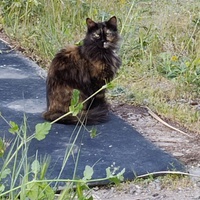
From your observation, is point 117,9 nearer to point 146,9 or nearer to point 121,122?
point 146,9

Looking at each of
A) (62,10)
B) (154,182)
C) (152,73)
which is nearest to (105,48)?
(152,73)

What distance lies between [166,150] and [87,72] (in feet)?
3.16

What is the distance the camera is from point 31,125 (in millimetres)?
4645

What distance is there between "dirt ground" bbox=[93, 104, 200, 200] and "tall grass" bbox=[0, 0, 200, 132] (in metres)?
0.15

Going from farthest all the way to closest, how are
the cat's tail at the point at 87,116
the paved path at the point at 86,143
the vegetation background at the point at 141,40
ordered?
the vegetation background at the point at 141,40, the cat's tail at the point at 87,116, the paved path at the point at 86,143

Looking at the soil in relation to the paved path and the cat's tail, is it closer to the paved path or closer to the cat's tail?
the paved path

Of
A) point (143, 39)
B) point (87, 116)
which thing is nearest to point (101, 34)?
point (87, 116)

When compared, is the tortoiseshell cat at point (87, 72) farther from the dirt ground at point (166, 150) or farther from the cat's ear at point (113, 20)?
the dirt ground at point (166, 150)

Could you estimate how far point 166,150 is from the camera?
14.1 feet

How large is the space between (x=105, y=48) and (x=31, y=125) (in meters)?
0.87

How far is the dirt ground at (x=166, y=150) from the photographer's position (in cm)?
371

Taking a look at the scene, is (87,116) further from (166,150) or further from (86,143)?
(166,150)

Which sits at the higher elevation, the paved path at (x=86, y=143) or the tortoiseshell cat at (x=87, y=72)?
the tortoiseshell cat at (x=87, y=72)

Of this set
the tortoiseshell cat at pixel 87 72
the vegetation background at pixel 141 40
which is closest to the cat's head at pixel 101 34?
the tortoiseshell cat at pixel 87 72
